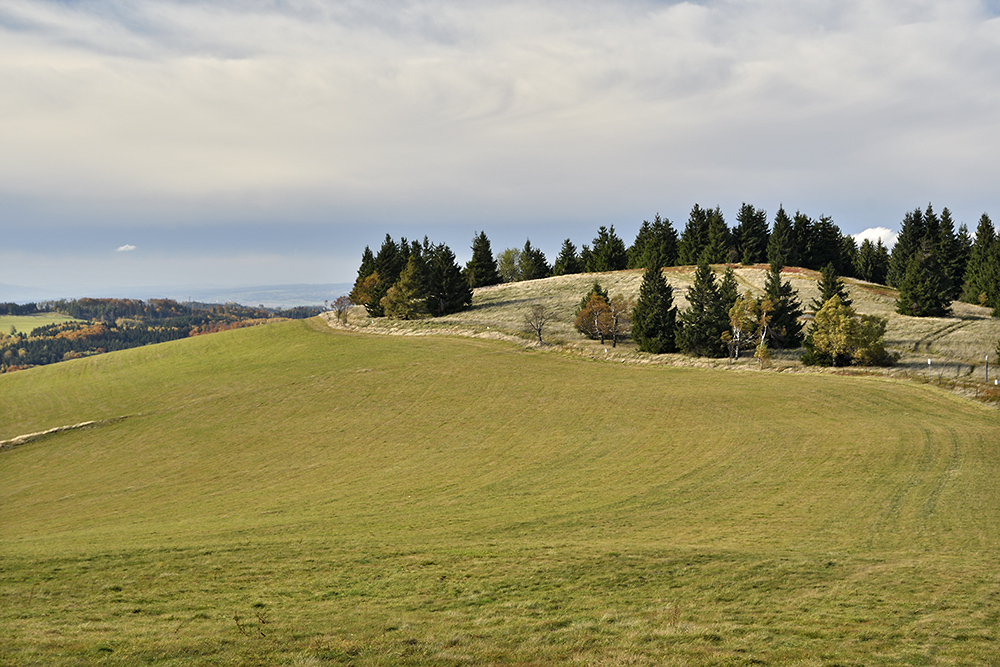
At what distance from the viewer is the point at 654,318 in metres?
66.4

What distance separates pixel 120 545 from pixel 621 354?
175 ft

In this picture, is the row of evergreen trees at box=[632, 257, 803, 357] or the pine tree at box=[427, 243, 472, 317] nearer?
the row of evergreen trees at box=[632, 257, 803, 357]

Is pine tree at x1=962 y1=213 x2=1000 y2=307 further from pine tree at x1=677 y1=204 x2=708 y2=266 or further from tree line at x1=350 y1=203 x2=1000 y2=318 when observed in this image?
pine tree at x1=677 y1=204 x2=708 y2=266

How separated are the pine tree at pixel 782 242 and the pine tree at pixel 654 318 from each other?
5911 centimetres

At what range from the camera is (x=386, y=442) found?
3816cm

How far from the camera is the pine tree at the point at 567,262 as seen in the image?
14700 centimetres

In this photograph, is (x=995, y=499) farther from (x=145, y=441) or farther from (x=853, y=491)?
(x=145, y=441)

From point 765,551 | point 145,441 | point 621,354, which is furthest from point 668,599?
point 621,354

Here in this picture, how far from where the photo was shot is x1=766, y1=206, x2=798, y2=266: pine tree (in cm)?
11612

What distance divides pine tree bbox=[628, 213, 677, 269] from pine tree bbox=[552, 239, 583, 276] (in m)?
13.9

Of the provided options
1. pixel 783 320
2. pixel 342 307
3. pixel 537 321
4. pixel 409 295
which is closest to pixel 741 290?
pixel 783 320

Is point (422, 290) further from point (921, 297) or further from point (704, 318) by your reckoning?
point (921, 297)

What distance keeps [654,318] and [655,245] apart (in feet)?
227

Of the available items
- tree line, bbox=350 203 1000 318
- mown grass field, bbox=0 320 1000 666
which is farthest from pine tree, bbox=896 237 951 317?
mown grass field, bbox=0 320 1000 666
